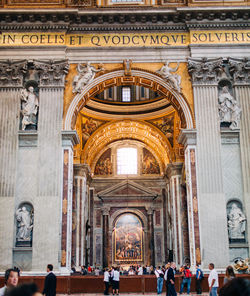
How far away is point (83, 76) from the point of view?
16359 mm

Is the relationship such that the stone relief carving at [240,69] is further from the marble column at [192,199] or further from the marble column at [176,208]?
the marble column at [176,208]

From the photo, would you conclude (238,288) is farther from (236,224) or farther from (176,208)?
(176,208)

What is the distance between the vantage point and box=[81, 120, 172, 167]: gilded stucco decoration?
23969mm

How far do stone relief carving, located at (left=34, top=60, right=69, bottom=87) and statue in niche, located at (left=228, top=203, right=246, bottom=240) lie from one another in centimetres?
781

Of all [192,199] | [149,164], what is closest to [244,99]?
[192,199]

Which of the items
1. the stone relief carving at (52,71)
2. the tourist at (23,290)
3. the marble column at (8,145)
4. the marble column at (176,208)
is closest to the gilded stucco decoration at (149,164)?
the marble column at (176,208)

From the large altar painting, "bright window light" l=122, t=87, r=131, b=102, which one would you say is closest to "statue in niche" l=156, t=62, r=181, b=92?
"bright window light" l=122, t=87, r=131, b=102

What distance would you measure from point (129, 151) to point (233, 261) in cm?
1367

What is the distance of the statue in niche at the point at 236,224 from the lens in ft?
48.7

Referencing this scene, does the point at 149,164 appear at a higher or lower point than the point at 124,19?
lower

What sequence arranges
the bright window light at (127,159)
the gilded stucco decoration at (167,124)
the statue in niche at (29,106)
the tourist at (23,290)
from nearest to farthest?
1. the tourist at (23,290)
2. the statue in niche at (29,106)
3. the gilded stucco decoration at (167,124)
4. the bright window light at (127,159)

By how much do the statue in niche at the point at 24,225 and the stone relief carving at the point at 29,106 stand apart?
10.2 ft

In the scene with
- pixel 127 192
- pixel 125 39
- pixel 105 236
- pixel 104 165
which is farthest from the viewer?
pixel 104 165

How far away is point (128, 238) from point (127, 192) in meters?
2.75
